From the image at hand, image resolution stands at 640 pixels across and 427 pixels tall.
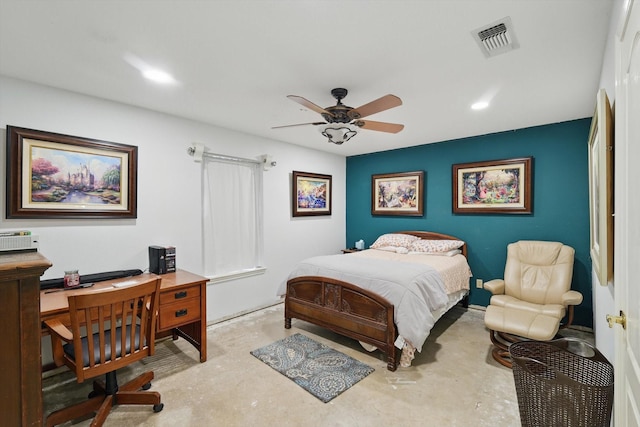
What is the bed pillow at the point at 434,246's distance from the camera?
4102 millimetres

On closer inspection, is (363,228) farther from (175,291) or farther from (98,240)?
(98,240)

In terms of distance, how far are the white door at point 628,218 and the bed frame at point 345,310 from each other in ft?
5.44

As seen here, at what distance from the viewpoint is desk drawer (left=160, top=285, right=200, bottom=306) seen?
8.39 feet

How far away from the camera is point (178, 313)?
2.64m

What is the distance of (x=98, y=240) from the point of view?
9.32 feet

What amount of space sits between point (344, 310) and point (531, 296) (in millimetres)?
2049

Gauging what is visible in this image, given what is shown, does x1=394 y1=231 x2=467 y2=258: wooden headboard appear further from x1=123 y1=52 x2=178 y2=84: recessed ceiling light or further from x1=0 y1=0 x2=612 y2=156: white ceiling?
x1=123 y1=52 x2=178 y2=84: recessed ceiling light

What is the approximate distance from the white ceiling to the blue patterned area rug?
7.80ft

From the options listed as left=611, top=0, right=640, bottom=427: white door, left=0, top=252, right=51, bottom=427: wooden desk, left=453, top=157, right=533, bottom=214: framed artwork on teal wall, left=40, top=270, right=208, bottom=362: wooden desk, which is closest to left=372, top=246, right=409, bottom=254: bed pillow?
left=453, top=157, right=533, bottom=214: framed artwork on teal wall

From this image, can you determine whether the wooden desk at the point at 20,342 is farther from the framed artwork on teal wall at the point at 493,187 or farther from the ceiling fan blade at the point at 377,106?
the framed artwork on teal wall at the point at 493,187

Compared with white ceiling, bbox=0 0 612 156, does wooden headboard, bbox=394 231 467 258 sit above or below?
below

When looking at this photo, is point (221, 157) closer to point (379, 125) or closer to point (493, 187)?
point (379, 125)

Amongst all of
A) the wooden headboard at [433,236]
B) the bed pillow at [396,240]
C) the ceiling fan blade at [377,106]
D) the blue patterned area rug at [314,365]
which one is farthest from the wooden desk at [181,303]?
the wooden headboard at [433,236]

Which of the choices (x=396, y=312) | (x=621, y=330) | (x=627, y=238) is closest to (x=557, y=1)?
(x=627, y=238)
